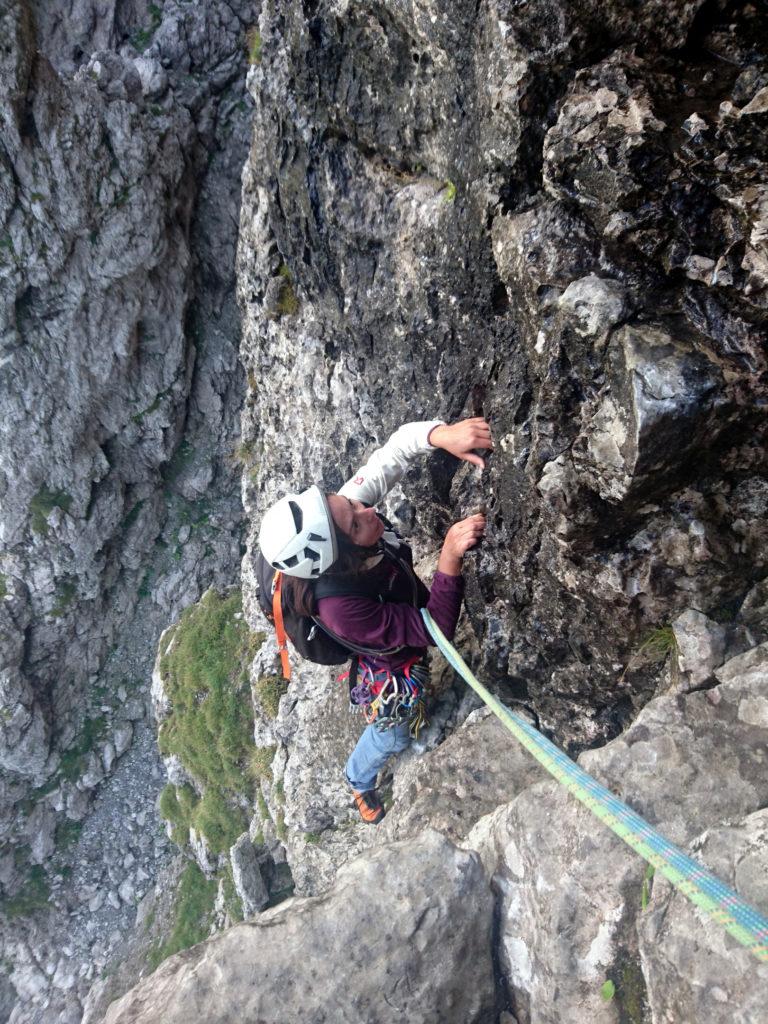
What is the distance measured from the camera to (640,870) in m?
3.38

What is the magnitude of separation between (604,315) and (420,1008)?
4.43 m

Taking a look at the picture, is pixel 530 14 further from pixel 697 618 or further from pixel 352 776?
pixel 352 776

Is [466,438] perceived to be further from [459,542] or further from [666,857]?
[666,857]

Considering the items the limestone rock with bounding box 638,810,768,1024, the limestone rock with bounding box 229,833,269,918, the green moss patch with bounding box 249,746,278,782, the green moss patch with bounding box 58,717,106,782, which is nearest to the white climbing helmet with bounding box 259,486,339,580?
the limestone rock with bounding box 638,810,768,1024

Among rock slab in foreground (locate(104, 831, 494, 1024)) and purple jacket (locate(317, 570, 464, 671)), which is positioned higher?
purple jacket (locate(317, 570, 464, 671))

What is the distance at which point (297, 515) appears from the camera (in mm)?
5133

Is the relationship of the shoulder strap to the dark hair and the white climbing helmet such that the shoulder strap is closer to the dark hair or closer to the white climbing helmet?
the dark hair

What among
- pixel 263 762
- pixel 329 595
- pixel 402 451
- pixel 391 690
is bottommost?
pixel 263 762

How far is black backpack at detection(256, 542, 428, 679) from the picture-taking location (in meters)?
5.42

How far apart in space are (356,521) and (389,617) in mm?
945

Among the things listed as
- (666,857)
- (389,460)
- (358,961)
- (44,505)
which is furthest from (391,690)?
(44,505)

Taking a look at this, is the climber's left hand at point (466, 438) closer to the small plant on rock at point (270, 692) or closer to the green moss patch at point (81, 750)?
the small plant on rock at point (270, 692)

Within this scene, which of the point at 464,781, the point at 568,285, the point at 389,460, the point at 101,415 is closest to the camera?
the point at 568,285

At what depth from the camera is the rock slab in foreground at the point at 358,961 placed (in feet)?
11.3
